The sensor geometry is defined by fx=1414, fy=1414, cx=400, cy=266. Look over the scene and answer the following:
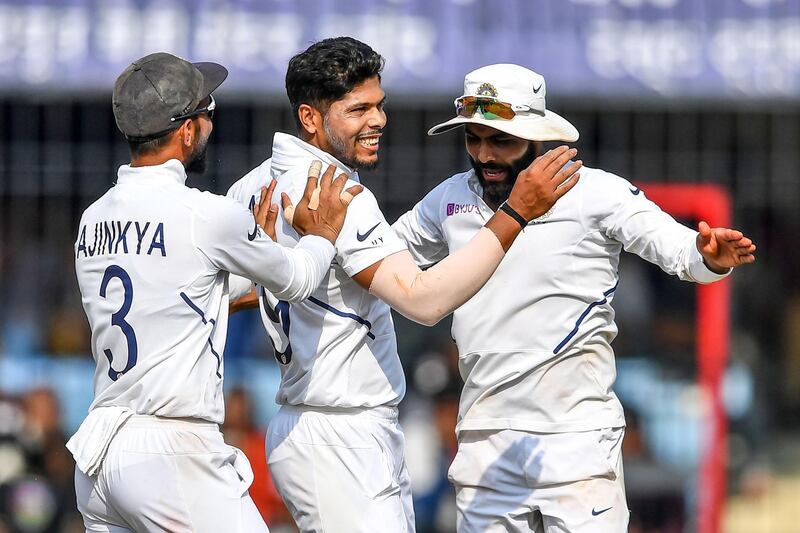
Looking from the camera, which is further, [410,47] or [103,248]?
[410,47]

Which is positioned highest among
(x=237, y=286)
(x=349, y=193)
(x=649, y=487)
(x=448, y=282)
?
(x=349, y=193)

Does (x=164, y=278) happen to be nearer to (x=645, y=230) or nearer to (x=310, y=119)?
(x=310, y=119)

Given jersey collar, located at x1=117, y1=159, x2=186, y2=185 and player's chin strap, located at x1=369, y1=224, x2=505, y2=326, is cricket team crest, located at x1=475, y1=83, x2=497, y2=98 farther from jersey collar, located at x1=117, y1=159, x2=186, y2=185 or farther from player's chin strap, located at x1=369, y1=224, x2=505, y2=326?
jersey collar, located at x1=117, y1=159, x2=186, y2=185

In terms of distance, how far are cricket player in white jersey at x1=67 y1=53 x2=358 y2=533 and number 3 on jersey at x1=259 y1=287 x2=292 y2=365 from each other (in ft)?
1.22

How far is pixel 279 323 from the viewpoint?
14.7 ft

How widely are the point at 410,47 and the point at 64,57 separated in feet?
6.64

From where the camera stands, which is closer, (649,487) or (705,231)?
(705,231)

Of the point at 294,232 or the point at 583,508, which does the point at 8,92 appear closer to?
the point at 294,232

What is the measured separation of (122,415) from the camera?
3941 mm

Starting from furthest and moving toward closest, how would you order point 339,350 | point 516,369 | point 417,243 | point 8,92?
point 8,92, point 417,243, point 516,369, point 339,350

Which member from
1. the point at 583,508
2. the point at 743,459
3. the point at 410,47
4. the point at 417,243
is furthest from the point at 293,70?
the point at 743,459

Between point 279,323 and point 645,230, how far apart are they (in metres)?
1.21

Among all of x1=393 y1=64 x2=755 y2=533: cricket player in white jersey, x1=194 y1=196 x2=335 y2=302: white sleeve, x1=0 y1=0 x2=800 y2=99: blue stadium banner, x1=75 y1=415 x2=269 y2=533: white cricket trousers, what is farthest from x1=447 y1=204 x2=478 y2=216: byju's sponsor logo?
x1=0 y1=0 x2=800 y2=99: blue stadium banner

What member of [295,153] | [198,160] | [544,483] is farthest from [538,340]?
[198,160]
